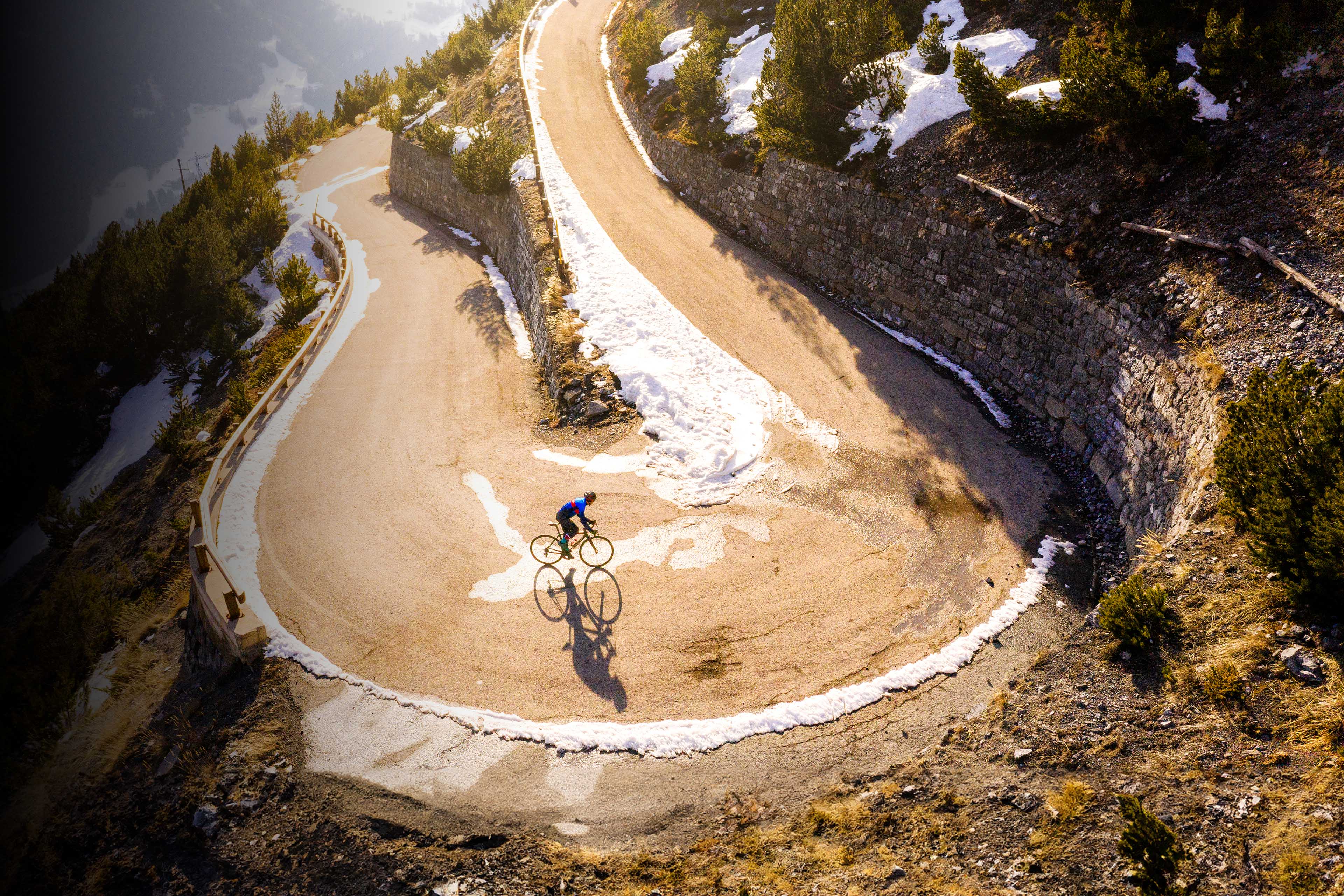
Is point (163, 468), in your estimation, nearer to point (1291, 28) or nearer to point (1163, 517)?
point (1163, 517)

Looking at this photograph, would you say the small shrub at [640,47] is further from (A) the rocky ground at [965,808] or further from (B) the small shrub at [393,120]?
(A) the rocky ground at [965,808]

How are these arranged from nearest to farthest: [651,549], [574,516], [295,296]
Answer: [574,516]
[651,549]
[295,296]

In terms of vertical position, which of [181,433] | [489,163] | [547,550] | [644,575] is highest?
[489,163]

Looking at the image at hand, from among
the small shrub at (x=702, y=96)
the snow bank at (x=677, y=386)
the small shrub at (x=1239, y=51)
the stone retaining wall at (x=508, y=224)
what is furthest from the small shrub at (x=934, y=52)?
the stone retaining wall at (x=508, y=224)

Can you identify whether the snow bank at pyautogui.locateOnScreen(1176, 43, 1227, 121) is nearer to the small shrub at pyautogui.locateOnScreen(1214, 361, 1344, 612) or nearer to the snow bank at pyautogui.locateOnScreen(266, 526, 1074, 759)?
the small shrub at pyautogui.locateOnScreen(1214, 361, 1344, 612)

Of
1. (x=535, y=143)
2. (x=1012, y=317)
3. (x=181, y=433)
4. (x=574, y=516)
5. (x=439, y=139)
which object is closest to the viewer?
(x=574, y=516)

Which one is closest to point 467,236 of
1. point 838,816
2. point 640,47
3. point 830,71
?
point 640,47

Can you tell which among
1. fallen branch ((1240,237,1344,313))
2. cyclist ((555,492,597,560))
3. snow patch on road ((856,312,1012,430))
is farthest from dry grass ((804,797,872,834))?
snow patch on road ((856,312,1012,430))

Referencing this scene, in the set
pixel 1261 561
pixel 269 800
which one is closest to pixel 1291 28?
pixel 1261 561

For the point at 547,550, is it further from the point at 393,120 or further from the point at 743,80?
the point at 393,120
